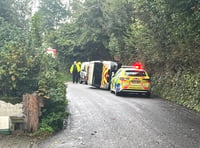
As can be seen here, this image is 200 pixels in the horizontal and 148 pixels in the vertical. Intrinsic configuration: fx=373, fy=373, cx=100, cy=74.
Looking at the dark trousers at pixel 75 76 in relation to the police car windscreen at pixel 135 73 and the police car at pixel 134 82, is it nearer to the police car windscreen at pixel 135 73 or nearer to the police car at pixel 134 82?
the police car at pixel 134 82

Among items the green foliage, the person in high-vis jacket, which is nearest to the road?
the person in high-vis jacket

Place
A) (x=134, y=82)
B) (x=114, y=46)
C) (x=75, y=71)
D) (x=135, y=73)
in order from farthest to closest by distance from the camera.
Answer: (x=75, y=71), (x=114, y=46), (x=135, y=73), (x=134, y=82)

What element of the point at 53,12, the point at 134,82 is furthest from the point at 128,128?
the point at 53,12

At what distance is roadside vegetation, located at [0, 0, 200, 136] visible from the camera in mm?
10383

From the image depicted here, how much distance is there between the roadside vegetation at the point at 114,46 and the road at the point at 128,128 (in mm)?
787

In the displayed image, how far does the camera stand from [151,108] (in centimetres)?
1408

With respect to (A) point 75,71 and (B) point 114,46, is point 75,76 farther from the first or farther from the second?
(B) point 114,46

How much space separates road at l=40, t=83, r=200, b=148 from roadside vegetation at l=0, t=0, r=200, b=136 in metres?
0.79

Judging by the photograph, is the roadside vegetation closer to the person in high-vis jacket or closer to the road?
the road

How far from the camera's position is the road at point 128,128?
8.00 meters

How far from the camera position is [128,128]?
9.70 metres

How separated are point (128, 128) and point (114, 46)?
21.5 metres

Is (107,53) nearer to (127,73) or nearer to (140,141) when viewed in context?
(127,73)

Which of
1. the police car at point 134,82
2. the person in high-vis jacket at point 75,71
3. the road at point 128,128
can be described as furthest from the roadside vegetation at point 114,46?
the person in high-vis jacket at point 75,71
